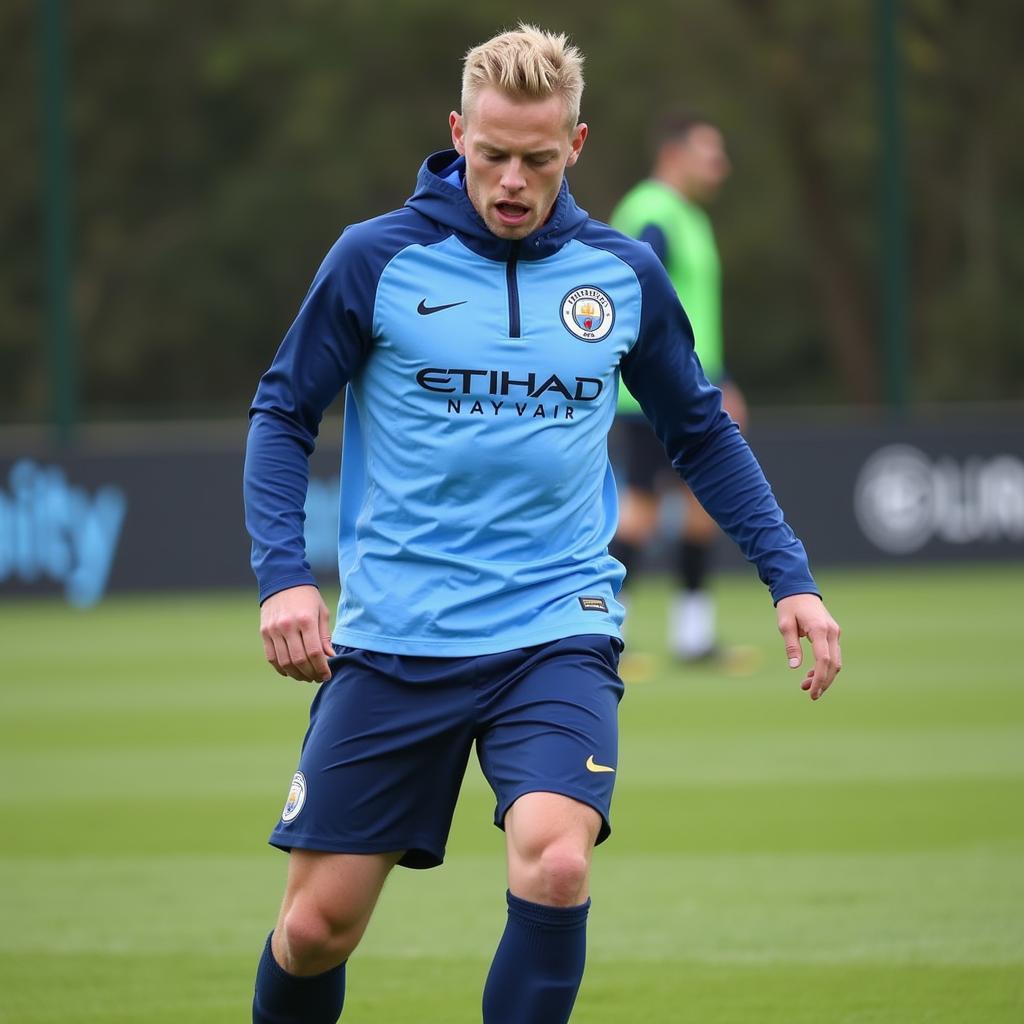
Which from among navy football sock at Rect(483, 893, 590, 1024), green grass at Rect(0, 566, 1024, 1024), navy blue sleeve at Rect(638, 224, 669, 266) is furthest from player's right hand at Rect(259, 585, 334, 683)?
navy blue sleeve at Rect(638, 224, 669, 266)

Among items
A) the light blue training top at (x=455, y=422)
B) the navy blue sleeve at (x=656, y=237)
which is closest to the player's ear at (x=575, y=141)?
the light blue training top at (x=455, y=422)

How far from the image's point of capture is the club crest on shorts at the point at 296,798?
3992 millimetres

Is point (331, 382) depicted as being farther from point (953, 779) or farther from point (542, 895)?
point (953, 779)

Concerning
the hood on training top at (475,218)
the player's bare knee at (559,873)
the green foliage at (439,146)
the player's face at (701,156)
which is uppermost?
the green foliage at (439,146)

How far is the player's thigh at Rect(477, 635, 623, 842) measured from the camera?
3.88 m

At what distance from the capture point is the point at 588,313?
Answer: 13.6 ft

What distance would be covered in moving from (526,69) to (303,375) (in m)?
0.73

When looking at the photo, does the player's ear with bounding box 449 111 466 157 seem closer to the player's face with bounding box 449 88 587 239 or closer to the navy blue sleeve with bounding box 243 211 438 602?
the player's face with bounding box 449 88 587 239

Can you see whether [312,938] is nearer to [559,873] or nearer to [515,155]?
[559,873]

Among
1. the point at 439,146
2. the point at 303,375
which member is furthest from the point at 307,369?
the point at 439,146

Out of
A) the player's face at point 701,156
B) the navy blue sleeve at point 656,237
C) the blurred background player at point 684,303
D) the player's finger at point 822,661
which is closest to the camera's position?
the player's finger at point 822,661

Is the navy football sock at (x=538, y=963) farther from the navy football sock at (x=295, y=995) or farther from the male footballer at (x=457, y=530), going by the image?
the navy football sock at (x=295, y=995)

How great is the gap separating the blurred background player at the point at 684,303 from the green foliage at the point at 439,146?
687 cm

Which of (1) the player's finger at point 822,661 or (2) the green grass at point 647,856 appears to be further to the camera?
(2) the green grass at point 647,856
